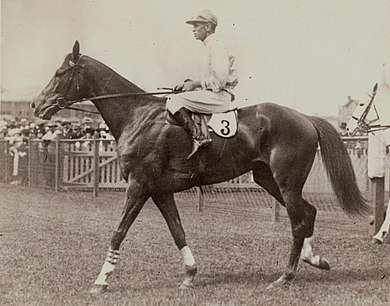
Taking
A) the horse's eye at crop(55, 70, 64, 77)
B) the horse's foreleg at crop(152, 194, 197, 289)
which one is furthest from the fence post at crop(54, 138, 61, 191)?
the horse's foreleg at crop(152, 194, 197, 289)

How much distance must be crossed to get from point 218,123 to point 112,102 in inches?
40.1

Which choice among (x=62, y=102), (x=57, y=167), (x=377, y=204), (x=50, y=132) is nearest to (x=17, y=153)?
(x=50, y=132)

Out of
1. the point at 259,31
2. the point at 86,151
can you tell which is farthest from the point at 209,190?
the point at 259,31

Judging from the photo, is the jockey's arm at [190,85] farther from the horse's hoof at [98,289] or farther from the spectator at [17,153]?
the spectator at [17,153]

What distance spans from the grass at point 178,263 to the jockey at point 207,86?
4.15 feet

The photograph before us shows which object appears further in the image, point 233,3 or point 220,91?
point 233,3

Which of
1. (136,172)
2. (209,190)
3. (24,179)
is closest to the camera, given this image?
(136,172)

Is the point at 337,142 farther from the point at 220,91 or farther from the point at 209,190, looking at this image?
the point at 209,190

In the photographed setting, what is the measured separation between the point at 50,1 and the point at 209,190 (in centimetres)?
550

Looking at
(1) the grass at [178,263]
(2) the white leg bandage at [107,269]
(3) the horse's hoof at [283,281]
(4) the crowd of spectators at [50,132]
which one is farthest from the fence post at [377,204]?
(4) the crowd of spectators at [50,132]

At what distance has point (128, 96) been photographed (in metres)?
5.86

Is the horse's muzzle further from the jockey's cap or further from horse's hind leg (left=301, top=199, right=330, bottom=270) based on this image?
horse's hind leg (left=301, top=199, right=330, bottom=270)

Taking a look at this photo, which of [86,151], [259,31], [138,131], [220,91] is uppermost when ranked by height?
[259,31]

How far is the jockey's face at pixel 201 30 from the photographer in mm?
5836
